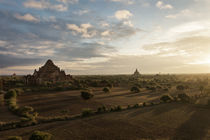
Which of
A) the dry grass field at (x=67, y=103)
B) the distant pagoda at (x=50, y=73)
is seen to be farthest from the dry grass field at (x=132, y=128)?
the distant pagoda at (x=50, y=73)


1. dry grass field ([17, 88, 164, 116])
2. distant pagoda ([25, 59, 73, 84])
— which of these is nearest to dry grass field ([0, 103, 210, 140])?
dry grass field ([17, 88, 164, 116])

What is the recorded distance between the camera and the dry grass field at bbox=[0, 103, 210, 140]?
1462 cm

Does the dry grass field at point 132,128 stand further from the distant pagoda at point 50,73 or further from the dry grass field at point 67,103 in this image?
the distant pagoda at point 50,73

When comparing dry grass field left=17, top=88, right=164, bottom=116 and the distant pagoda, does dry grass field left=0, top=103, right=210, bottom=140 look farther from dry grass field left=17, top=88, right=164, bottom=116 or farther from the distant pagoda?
the distant pagoda

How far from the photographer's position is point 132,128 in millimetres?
16828

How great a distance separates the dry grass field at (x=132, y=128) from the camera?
48.0ft

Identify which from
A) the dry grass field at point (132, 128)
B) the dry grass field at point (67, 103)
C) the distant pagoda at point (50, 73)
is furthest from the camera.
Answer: the distant pagoda at point (50, 73)

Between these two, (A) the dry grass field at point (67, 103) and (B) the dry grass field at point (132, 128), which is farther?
(A) the dry grass field at point (67, 103)

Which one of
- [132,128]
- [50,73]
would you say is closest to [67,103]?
[132,128]

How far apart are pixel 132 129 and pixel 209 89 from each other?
3610cm

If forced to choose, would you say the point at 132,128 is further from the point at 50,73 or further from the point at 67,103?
the point at 50,73

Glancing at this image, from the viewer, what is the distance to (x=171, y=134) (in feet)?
49.6

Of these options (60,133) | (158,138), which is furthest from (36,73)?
(158,138)

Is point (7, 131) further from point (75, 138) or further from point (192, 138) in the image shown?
point (192, 138)
